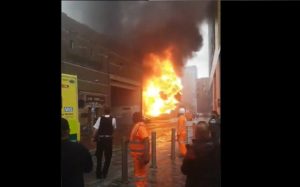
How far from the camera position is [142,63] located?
2.59 m

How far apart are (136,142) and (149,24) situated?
1.23 m

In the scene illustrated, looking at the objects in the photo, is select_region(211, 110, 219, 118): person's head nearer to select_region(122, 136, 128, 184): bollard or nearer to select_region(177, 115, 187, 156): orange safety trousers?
select_region(177, 115, 187, 156): orange safety trousers

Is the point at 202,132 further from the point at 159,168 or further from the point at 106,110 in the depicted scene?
the point at 106,110

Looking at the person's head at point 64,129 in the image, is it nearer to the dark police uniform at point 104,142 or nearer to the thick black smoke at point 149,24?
the dark police uniform at point 104,142

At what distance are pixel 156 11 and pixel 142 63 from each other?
57cm

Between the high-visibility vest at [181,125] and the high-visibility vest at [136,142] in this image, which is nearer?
the high-visibility vest at [181,125]

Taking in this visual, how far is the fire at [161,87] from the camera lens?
2314 millimetres

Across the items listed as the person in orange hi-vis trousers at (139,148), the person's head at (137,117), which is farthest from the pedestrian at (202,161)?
the person's head at (137,117)

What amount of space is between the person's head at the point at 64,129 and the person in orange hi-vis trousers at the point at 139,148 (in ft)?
1.57

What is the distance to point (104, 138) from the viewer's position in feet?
7.76
